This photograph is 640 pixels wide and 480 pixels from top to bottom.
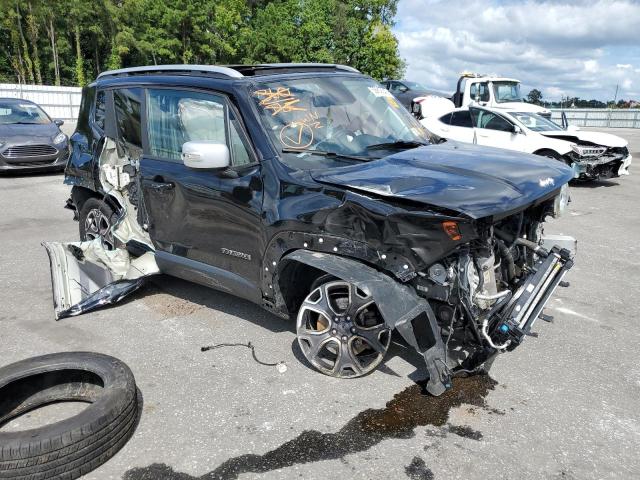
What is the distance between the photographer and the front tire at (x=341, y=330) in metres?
3.39

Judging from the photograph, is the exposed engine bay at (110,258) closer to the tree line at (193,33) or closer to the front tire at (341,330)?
the front tire at (341,330)

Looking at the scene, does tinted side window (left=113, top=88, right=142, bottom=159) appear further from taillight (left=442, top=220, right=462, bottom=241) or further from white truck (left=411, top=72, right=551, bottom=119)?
white truck (left=411, top=72, right=551, bottom=119)

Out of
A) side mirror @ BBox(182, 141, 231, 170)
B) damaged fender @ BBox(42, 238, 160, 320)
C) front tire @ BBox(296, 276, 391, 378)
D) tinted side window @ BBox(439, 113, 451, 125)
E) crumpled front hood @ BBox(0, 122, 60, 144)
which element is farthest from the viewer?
tinted side window @ BBox(439, 113, 451, 125)

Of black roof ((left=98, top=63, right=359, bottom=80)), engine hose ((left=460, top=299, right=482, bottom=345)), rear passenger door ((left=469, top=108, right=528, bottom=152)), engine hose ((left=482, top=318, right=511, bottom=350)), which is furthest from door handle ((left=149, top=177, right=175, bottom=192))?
rear passenger door ((left=469, top=108, right=528, bottom=152))

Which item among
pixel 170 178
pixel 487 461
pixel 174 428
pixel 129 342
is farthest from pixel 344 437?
pixel 170 178

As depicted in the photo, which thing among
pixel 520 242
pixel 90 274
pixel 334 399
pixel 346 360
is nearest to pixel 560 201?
pixel 520 242

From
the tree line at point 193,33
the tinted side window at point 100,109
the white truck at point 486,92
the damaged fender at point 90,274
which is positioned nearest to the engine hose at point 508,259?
the damaged fender at point 90,274

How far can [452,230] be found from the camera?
2998mm

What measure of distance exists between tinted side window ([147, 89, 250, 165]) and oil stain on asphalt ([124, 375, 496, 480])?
1.91 m

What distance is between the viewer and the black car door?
3.88 metres

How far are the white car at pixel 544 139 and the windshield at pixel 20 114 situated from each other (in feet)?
30.4

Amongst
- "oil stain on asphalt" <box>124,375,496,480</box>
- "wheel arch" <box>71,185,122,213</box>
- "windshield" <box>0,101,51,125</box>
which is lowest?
"oil stain on asphalt" <box>124,375,496,480</box>

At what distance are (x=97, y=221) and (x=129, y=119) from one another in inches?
48.3

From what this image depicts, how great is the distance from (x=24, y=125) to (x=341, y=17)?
128ft
